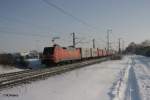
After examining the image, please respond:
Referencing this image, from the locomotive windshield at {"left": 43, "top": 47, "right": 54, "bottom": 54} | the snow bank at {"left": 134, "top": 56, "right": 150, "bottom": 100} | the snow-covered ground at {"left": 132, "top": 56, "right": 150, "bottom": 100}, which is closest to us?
the snow-covered ground at {"left": 132, "top": 56, "right": 150, "bottom": 100}

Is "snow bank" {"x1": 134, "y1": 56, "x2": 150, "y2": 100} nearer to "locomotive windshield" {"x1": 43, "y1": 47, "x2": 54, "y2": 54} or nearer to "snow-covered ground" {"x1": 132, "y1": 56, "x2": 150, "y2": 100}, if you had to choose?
"snow-covered ground" {"x1": 132, "y1": 56, "x2": 150, "y2": 100}

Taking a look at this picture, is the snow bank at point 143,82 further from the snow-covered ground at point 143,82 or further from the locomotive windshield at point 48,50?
the locomotive windshield at point 48,50

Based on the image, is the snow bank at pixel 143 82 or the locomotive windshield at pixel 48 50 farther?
the locomotive windshield at pixel 48 50

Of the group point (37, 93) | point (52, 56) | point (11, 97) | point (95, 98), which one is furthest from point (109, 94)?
point (52, 56)

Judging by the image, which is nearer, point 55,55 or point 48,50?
point 55,55

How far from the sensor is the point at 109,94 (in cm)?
1371

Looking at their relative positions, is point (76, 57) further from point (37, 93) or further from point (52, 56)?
point (37, 93)

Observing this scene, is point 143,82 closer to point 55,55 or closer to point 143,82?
point 143,82

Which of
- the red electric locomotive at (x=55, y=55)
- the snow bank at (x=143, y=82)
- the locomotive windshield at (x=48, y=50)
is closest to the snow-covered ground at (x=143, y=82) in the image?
the snow bank at (x=143, y=82)

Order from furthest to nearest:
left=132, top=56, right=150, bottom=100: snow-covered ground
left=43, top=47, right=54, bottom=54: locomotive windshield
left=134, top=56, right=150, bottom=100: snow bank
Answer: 1. left=43, top=47, right=54, bottom=54: locomotive windshield
2. left=134, top=56, right=150, bottom=100: snow bank
3. left=132, top=56, right=150, bottom=100: snow-covered ground

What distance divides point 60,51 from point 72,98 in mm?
24930

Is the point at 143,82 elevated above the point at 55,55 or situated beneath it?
situated beneath

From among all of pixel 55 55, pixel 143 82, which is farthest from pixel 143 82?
pixel 55 55

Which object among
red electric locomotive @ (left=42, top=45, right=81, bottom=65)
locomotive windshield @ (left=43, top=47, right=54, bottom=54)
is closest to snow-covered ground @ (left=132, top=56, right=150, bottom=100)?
red electric locomotive @ (left=42, top=45, right=81, bottom=65)
